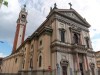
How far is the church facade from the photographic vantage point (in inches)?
787

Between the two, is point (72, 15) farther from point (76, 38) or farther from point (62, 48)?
point (62, 48)

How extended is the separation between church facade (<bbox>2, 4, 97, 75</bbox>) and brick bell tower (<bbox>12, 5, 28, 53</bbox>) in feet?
53.6

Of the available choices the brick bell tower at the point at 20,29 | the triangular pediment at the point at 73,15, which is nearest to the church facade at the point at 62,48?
the triangular pediment at the point at 73,15

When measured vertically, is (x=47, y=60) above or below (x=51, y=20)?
below

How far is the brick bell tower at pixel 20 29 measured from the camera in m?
42.3

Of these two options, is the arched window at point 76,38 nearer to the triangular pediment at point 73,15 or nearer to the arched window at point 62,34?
→ the arched window at point 62,34

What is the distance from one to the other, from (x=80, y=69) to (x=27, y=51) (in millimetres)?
12453

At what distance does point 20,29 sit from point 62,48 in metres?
28.3

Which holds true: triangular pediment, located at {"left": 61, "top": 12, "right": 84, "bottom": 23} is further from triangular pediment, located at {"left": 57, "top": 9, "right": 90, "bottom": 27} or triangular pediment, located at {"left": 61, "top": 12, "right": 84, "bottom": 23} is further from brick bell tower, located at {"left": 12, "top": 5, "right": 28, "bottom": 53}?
brick bell tower, located at {"left": 12, "top": 5, "right": 28, "bottom": 53}

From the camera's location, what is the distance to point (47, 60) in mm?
19781

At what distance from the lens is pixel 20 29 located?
4509 centimetres

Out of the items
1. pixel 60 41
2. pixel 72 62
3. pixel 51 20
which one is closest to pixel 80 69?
pixel 72 62

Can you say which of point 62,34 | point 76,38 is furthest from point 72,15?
A: point 62,34

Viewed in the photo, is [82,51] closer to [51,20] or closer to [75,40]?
[75,40]
